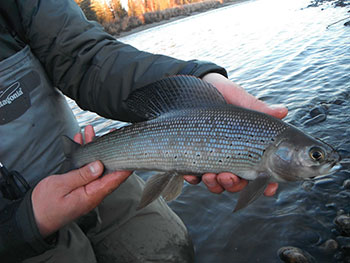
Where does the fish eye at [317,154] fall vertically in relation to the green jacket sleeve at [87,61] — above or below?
below

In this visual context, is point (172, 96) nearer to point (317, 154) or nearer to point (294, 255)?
point (317, 154)

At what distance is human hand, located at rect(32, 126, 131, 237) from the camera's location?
204 centimetres

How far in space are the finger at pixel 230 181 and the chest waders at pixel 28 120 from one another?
59.2 inches

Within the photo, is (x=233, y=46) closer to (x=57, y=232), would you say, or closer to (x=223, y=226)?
(x=223, y=226)

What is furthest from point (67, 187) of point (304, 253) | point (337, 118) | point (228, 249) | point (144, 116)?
point (337, 118)

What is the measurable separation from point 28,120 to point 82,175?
690 millimetres

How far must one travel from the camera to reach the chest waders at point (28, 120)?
7.36 ft

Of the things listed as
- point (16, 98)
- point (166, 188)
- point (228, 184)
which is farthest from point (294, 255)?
point (16, 98)

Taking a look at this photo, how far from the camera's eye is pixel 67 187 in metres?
2.13

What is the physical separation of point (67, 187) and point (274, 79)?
24.1ft

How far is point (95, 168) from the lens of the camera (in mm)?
2240

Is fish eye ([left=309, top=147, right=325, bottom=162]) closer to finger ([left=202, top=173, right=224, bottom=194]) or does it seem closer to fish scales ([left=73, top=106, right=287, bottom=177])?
fish scales ([left=73, top=106, right=287, bottom=177])

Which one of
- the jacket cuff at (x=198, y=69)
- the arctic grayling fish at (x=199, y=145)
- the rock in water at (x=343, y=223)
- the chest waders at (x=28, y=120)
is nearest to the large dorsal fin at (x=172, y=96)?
the arctic grayling fish at (x=199, y=145)

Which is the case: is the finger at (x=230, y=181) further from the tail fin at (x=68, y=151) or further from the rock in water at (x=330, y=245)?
the rock in water at (x=330, y=245)
